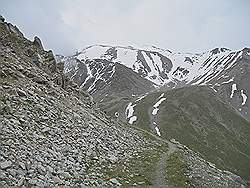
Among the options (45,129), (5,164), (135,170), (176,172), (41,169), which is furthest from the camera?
(176,172)

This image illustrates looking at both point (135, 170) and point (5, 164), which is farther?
point (135, 170)

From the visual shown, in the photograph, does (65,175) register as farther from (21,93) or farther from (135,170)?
(21,93)

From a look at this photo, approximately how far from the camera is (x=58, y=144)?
36594mm

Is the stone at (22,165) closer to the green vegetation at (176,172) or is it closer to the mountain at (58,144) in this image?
the mountain at (58,144)

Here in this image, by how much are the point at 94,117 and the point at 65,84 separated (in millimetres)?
10727

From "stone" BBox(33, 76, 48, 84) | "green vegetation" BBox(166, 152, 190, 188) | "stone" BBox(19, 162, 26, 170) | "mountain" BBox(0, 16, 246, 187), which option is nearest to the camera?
"stone" BBox(19, 162, 26, 170)

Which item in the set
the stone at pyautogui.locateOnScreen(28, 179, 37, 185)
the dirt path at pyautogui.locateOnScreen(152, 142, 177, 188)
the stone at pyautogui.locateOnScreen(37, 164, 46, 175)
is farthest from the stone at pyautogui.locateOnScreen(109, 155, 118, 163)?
the stone at pyautogui.locateOnScreen(28, 179, 37, 185)

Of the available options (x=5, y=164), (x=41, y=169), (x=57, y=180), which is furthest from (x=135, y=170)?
(x=5, y=164)

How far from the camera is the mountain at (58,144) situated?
29.5 meters

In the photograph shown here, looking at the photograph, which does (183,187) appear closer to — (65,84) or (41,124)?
(41,124)

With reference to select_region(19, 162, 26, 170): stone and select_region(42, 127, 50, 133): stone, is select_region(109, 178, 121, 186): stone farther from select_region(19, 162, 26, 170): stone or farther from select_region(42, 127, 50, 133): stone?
select_region(19, 162, 26, 170): stone

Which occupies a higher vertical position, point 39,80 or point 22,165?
point 39,80

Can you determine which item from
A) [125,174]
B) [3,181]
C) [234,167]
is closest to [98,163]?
[125,174]

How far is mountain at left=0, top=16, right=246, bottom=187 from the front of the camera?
2952 centimetres
